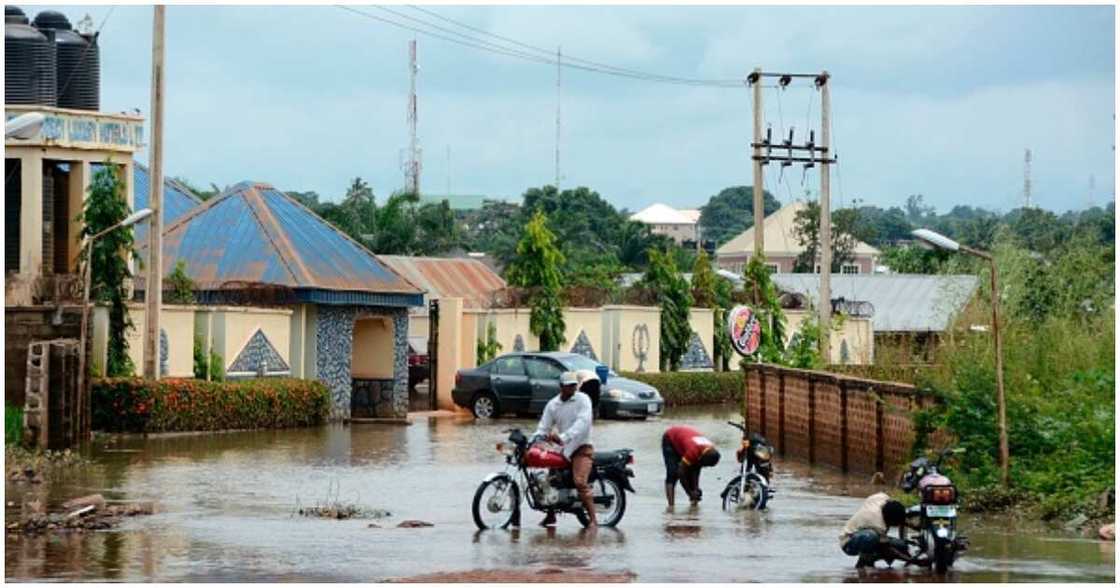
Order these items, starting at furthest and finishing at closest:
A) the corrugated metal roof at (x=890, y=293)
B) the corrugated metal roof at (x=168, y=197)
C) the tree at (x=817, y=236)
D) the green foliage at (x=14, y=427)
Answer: the tree at (x=817, y=236) < the corrugated metal roof at (x=890, y=293) < the corrugated metal roof at (x=168, y=197) < the green foliage at (x=14, y=427)

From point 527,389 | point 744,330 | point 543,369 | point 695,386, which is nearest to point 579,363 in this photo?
point 543,369

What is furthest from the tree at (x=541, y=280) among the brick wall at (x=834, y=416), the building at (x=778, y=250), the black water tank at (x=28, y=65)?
the building at (x=778, y=250)

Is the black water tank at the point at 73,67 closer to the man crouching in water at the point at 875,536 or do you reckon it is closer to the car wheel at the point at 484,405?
the car wheel at the point at 484,405

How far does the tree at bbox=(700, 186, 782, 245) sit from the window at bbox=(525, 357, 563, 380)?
12792 centimetres

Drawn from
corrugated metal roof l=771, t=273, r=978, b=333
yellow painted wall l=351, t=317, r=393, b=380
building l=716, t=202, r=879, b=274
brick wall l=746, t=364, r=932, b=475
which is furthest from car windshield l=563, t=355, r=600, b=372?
building l=716, t=202, r=879, b=274

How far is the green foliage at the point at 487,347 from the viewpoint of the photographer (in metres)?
47.1

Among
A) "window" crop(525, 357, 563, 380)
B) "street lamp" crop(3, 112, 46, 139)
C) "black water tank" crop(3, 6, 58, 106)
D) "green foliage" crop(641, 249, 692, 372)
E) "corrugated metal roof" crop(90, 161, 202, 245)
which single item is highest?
"black water tank" crop(3, 6, 58, 106)

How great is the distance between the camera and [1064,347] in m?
23.6

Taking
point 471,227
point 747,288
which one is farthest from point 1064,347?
point 471,227

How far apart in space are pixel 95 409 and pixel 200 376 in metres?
4.28

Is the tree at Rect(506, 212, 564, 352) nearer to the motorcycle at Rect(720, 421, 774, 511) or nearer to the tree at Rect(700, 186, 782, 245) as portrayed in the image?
the motorcycle at Rect(720, 421, 774, 511)

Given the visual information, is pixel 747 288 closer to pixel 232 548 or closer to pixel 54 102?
pixel 54 102

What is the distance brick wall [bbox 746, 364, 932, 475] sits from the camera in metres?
25.6

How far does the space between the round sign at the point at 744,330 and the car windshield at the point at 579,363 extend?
291cm
